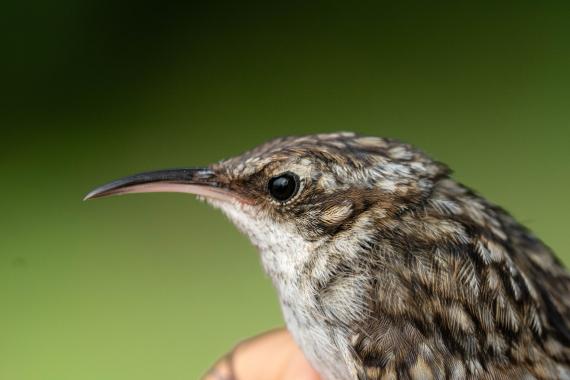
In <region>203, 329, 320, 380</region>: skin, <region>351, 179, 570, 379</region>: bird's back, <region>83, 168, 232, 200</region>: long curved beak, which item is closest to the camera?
<region>351, 179, 570, 379</region>: bird's back

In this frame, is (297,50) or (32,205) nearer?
(32,205)

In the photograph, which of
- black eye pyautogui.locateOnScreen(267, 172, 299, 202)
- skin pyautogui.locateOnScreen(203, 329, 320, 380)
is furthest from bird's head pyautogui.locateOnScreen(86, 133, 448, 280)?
skin pyautogui.locateOnScreen(203, 329, 320, 380)

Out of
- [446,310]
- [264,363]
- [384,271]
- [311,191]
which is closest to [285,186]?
[311,191]

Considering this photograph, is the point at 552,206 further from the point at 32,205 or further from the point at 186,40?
the point at 32,205

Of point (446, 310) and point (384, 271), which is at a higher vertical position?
point (384, 271)

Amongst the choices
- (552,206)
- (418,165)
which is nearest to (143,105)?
(552,206)

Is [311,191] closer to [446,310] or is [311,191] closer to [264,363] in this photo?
[446,310]

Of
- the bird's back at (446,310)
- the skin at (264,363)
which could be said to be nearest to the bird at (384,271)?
the bird's back at (446,310)

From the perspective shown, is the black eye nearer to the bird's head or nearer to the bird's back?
the bird's head
